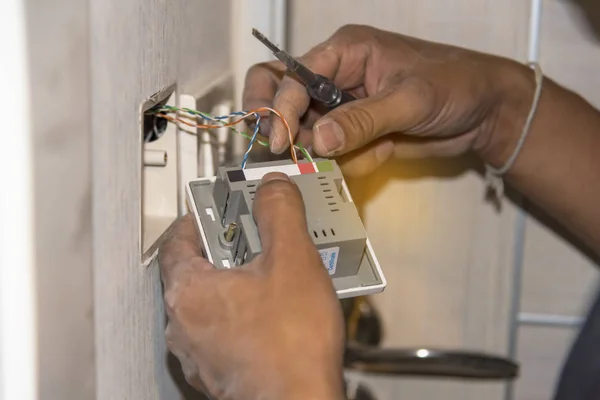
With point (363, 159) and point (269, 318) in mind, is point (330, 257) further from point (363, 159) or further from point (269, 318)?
point (363, 159)

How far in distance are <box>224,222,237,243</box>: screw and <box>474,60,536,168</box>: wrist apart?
0.39m

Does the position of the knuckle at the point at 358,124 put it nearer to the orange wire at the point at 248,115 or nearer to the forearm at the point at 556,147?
the orange wire at the point at 248,115

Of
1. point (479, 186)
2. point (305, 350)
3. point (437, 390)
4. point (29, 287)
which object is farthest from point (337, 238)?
point (437, 390)

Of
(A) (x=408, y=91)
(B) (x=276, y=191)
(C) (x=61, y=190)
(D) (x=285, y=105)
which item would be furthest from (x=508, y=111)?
(C) (x=61, y=190)

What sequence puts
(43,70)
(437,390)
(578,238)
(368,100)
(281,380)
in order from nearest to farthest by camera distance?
(43,70) < (281,380) < (368,100) < (578,238) < (437,390)

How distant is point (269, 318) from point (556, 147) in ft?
1.59

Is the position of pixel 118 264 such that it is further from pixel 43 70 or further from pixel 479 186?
pixel 479 186

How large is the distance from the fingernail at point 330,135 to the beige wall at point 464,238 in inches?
14.0

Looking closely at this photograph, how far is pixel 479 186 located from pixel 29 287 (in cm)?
70

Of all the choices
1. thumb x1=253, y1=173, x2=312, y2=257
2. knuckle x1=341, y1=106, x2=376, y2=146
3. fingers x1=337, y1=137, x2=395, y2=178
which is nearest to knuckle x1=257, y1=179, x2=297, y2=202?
thumb x1=253, y1=173, x2=312, y2=257

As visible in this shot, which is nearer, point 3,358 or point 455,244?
point 3,358

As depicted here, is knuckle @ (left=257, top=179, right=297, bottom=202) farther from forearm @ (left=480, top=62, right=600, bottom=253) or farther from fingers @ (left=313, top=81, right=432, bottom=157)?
forearm @ (left=480, top=62, right=600, bottom=253)

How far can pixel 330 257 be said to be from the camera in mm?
531

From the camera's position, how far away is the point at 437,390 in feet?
3.38
